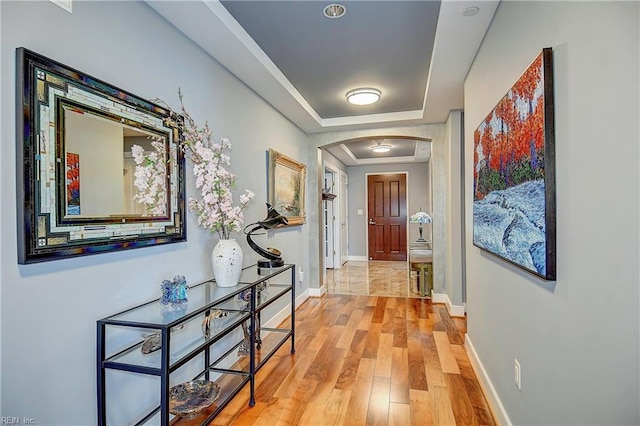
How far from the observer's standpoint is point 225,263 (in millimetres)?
2127

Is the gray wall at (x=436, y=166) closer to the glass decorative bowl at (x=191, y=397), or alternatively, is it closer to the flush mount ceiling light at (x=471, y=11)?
the flush mount ceiling light at (x=471, y=11)

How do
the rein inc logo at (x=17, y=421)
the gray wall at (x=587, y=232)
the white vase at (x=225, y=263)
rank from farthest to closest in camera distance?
the white vase at (x=225, y=263) < the rein inc logo at (x=17, y=421) < the gray wall at (x=587, y=232)

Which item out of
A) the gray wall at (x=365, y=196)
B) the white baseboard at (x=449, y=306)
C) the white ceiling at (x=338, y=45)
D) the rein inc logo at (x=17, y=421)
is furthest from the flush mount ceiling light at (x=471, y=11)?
the gray wall at (x=365, y=196)

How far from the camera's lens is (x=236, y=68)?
262 cm

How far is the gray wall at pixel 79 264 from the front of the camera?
46.8 inches

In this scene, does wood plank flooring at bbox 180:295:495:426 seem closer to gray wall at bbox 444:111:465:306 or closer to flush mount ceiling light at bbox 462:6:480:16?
gray wall at bbox 444:111:465:306

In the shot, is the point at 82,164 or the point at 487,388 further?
the point at 487,388

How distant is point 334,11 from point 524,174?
4.79 feet

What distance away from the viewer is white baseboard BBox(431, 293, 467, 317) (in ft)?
12.7

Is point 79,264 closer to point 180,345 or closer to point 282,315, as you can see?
point 180,345

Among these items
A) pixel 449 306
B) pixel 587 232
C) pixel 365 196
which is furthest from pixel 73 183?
pixel 365 196

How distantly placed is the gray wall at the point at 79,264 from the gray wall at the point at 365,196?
604 centimetres

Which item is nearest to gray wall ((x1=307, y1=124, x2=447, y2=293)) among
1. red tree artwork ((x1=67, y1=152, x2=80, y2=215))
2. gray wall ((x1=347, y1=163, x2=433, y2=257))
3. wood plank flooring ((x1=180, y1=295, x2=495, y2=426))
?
wood plank flooring ((x1=180, y1=295, x2=495, y2=426))

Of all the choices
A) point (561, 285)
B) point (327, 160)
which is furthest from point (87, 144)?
point (327, 160)
